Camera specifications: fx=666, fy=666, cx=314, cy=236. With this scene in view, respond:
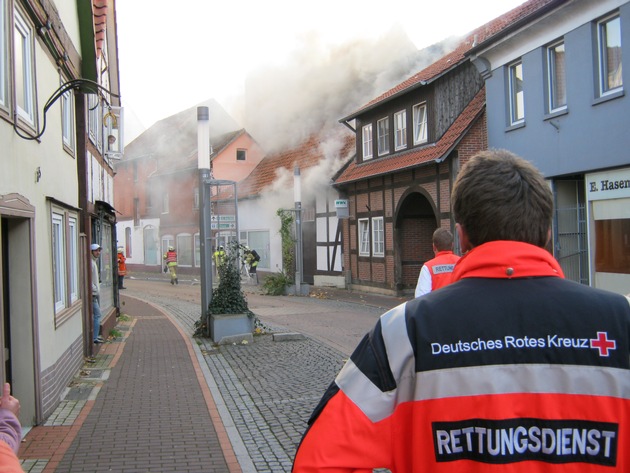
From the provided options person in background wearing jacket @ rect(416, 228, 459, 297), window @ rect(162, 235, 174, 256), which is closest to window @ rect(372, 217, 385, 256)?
person in background wearing jacket @ rect(416, 228, 459, 297)

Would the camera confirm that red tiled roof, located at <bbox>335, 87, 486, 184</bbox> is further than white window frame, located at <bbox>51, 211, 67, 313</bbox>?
Yes

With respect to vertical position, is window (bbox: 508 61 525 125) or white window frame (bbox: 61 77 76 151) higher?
window (bbox: 508 61 525 125)

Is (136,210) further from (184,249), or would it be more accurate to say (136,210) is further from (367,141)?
(367,141)

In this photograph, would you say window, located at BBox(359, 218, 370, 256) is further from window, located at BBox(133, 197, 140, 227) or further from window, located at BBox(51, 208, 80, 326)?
window, located at BBox(133, 197, 140, 227)

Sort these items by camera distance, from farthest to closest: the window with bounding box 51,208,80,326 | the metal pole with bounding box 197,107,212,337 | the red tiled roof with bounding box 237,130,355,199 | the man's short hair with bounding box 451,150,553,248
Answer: the red tiled roof with bounding box 237,130,355,199
the metal pole with bounding box 197,107,212,337
the window with bounding box 51,208,80,326
the man's short hair with bounding box 451,150,553,248

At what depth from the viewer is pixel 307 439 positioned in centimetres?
155

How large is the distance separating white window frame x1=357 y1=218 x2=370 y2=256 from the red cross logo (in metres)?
20.2

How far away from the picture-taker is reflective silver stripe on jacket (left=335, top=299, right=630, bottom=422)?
→ 155 cm

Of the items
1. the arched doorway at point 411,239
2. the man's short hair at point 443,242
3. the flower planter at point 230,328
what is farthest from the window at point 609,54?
the arched doorway at point 411,239

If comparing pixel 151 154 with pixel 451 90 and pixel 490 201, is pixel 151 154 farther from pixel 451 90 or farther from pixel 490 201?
pixel 490 201

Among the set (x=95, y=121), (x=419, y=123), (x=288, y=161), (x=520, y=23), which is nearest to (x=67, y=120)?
(x=95, y=121)

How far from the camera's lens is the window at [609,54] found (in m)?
11.2

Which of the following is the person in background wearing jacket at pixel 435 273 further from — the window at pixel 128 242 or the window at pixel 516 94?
the window at pixel 128 242

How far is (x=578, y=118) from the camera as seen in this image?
12.1m
